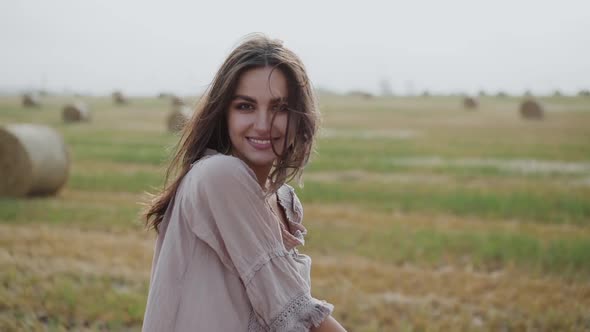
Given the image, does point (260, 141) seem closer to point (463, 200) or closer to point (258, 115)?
point (258, 115)

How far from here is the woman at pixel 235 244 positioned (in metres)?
2.19

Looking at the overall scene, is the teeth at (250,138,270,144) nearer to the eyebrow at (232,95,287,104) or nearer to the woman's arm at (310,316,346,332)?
the eyebrow at (232,95,287,104)

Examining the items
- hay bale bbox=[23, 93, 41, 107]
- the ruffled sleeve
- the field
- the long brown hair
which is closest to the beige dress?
the ruffled sleeve

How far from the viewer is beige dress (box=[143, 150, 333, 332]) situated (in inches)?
86.2

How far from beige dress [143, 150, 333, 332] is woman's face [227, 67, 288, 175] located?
A: 29cm

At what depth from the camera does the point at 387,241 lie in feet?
27.6

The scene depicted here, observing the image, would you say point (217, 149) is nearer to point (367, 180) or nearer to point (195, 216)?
point (195, 216)

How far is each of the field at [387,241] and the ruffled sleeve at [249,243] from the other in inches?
35.0

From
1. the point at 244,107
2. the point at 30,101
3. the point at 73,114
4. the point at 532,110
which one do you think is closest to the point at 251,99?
the point at 244,107

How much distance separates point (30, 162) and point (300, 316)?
34.8 feet

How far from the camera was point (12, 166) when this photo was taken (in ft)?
38.5

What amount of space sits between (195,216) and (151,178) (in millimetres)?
12029

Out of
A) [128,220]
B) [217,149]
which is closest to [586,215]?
[128,220]

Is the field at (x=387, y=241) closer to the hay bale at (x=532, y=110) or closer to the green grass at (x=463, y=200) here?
the green grass at (x=463, y=200)
